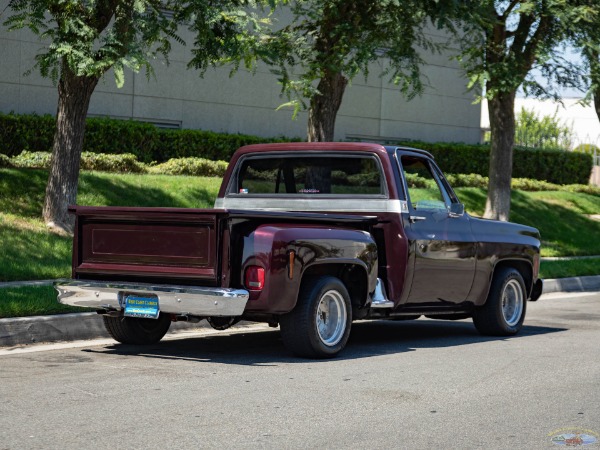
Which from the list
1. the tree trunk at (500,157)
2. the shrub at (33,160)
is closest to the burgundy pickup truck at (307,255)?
the shrub at (33,160)

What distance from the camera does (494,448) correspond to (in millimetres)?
6297

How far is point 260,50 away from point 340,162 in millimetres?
6281

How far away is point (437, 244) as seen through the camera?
425 inches

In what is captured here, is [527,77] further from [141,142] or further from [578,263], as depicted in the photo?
[141,142]

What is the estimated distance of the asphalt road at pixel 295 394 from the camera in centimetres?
646

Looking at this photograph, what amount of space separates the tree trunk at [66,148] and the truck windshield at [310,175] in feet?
21.0

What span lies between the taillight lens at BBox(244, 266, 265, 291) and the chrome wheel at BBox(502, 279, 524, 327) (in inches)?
156

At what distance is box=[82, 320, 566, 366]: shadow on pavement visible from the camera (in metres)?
9.77

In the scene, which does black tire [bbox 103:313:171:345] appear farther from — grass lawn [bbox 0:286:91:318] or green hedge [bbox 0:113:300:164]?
green hedge [bbox 0:113:300:164]

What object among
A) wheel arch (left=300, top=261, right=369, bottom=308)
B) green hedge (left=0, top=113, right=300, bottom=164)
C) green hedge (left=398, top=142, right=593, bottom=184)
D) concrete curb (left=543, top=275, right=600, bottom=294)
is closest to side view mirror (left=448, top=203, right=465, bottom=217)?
wheel arch (left=300, top=261, right=369, bottom=308)

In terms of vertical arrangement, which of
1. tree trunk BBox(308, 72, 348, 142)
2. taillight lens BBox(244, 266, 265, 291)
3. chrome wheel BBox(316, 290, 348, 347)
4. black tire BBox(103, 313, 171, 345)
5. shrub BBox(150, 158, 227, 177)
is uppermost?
tree trunk BBox(308, 72, 348, 142)

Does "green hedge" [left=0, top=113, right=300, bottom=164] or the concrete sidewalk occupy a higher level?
"green hedge" [left=0, top=113, right=300, bottom=164]

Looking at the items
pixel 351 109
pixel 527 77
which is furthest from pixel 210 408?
pixel 351 109

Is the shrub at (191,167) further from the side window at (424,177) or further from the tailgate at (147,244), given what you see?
the tailgate at (147,244)
